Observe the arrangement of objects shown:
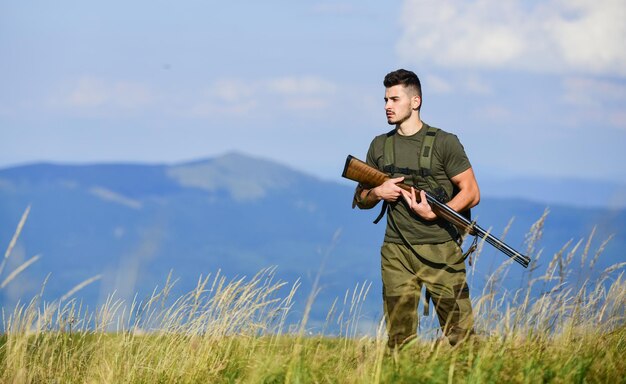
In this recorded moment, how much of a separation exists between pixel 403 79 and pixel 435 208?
95cm

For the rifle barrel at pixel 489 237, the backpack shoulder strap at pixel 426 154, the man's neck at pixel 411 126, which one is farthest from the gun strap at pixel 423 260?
the man's neck at pixel 411 126

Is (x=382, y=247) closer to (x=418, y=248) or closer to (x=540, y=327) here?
(x=418, y=248)

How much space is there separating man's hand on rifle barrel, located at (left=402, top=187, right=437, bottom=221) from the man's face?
529 millimetres

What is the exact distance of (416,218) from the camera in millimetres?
6719

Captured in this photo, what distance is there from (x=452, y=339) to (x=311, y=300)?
1.60 meters

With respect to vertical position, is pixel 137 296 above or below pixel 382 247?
below

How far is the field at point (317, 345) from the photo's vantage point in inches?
212

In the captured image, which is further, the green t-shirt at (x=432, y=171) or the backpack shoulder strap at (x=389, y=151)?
the backpack shoulder strap at (x=389, y=151)

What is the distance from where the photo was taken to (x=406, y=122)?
6746mm

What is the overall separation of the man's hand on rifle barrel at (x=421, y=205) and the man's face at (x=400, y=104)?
0.53 meters

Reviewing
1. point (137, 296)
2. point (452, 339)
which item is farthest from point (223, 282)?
point (452, 339)

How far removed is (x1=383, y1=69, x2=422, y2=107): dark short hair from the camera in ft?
22.1

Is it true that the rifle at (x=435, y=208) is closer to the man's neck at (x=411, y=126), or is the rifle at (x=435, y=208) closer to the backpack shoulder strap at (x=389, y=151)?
the backpack shoulder strap at (x=389, y=151)

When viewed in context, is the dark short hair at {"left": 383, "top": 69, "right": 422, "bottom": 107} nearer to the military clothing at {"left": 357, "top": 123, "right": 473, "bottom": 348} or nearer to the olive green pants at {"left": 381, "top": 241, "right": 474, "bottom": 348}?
the military clothing at {"left": 357, "top": 123, "right": 473, "bottom": 348}
